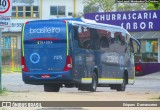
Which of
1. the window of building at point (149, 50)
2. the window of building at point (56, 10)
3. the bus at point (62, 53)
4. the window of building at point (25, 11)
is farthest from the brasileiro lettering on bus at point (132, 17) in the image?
the window of building at point (25, 11)

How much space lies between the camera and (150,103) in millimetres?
17219

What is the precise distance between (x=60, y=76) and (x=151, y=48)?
24.4 m

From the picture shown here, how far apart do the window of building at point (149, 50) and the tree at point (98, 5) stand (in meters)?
31.9

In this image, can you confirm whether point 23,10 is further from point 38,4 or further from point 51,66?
point 51,66

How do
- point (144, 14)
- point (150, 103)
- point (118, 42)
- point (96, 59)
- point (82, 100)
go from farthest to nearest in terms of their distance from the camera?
point (144, 14) → point (118, 42) → point (96, 59) → point (82, 100) → point (150, 103)

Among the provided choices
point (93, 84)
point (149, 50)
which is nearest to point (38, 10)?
point (149, 50)

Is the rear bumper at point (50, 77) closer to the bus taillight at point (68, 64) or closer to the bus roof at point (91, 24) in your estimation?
the bus taillight at point (68, 64)

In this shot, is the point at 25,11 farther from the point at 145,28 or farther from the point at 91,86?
the point at 91,86

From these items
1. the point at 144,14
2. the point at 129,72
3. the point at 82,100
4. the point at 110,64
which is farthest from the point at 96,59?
the point at 144,14

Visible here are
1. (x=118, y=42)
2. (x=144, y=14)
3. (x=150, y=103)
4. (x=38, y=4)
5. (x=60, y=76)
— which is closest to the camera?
(x=150, y=103)

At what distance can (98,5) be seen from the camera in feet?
270

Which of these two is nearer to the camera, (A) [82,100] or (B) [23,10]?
(A) [82,100]

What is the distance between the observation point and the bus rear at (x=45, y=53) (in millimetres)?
24734

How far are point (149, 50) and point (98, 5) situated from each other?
34869 mm
